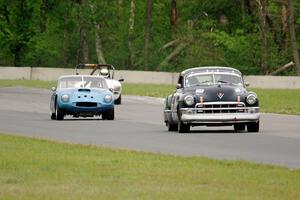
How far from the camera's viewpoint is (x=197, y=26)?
9669cm

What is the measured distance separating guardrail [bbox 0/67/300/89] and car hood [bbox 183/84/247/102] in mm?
45537

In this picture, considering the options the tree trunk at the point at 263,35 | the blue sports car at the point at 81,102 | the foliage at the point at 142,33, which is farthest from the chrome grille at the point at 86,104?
the tree trunk at the point at 263,35

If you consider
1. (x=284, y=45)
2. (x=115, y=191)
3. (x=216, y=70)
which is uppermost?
(x=284, y=45)

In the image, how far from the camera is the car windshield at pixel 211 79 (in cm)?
2823

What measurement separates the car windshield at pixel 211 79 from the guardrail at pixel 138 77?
4450 centimetres

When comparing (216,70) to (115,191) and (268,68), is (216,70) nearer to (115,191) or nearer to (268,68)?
(115,191)

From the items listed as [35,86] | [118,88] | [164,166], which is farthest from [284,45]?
[164,166]

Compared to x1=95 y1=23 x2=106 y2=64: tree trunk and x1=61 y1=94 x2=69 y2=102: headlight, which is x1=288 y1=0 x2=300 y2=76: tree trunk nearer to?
x1=95 y1=23 x2=106 y2=64: tree trunk

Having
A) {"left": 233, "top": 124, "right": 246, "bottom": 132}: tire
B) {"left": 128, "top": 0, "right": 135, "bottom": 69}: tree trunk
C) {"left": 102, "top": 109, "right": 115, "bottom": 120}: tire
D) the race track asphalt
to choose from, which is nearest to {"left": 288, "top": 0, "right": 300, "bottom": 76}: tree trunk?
{"left": 128, "top": 0, "right": 135, "bottom": 69}: tree trunk

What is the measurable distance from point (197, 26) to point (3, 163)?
80634mm

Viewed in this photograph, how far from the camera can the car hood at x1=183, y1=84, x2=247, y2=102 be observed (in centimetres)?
2684

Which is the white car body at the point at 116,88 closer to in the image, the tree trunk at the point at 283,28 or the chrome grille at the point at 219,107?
the chrome grille at the point at 219,107

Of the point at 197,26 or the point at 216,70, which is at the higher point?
the point at 197,26

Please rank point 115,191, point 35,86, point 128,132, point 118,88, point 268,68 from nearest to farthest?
point 115,191, point 128,132, point 118,88, point 35,86, point 268,68
